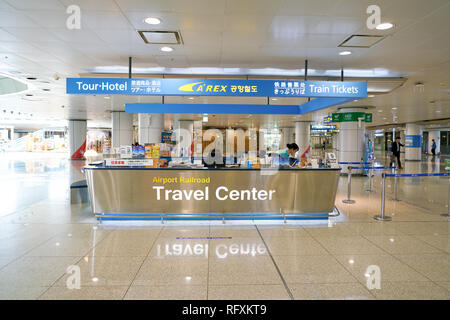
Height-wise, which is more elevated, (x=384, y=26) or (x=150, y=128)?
(x=384, y=26)

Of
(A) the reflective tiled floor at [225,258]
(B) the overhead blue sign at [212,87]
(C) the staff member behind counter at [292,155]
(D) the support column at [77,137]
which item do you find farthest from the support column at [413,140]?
(D) the support column at [77,137]

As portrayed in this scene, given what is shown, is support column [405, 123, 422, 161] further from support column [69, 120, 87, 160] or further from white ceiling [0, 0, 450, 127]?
support column [69, 120, 87, 160]

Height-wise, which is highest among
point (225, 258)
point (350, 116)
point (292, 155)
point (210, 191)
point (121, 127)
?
point (350, 116)

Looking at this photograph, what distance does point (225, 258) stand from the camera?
3.71 metres

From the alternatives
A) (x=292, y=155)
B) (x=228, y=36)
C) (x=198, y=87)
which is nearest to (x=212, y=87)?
(x=198, y=87)

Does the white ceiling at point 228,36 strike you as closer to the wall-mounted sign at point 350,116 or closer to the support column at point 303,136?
the wall-mounted sign at point 350,116

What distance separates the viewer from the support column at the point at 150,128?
1303 centimetres

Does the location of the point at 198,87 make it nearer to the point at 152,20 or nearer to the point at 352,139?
the point at 152,20

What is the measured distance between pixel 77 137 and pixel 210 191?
65.6ft

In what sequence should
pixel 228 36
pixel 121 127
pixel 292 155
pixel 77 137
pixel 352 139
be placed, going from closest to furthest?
1. pixel 228 36
2. pixel 292 155
3. pixel 352 139
4. pixel 121 127
5. pixel 77 137

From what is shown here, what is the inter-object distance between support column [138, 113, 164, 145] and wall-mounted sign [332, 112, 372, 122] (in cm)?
833

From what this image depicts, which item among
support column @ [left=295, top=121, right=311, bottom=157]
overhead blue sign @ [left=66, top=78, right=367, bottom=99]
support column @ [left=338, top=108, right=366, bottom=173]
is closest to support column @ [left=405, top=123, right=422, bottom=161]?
support column @ [left=295, top=121, right=311, bottom=157]

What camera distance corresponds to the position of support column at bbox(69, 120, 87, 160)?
856 inches
